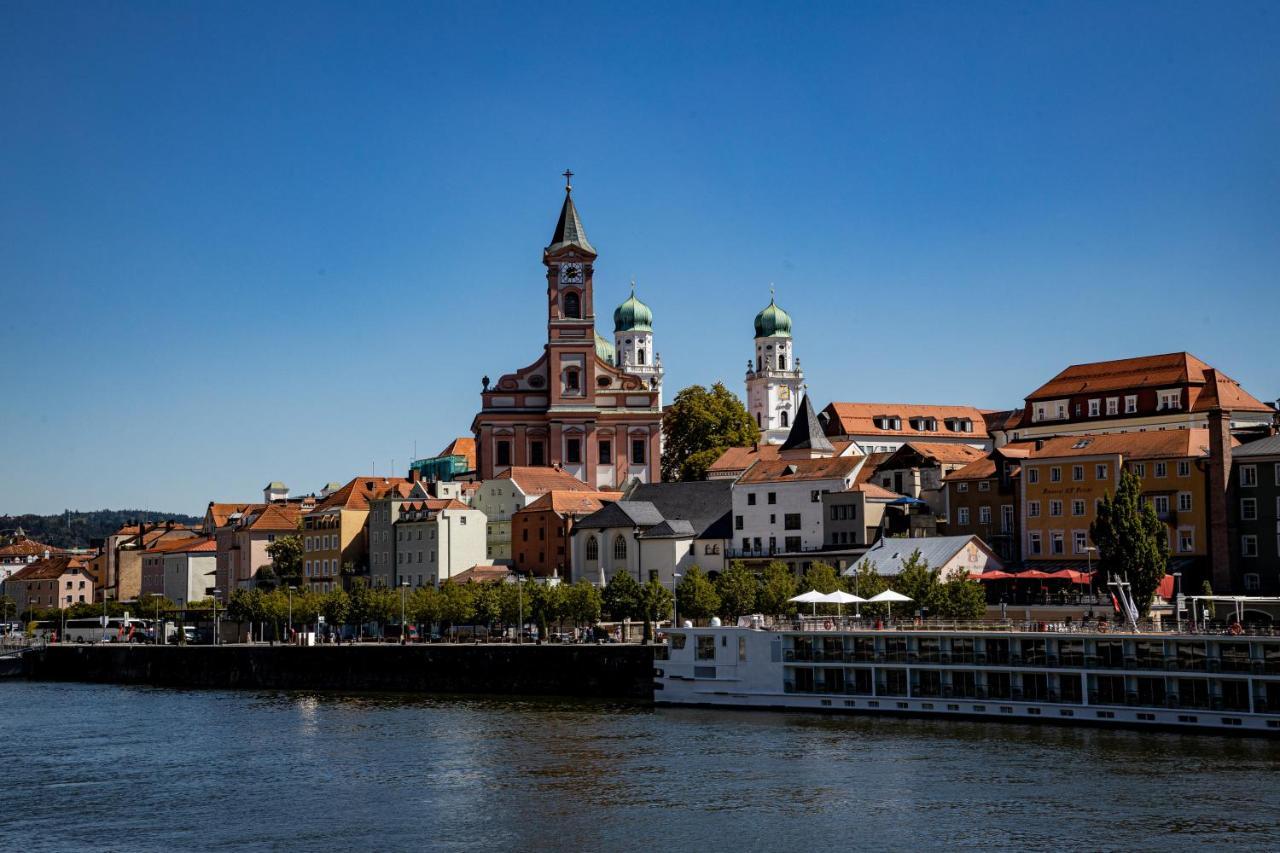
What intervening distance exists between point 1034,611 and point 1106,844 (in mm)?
48014

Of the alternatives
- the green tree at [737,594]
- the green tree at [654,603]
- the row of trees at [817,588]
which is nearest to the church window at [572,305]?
the row of trees at [817,588]

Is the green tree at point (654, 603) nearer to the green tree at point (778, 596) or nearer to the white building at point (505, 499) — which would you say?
the green tree at point (778, 596)

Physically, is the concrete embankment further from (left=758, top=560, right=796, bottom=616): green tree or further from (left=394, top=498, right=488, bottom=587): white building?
(left=394, top=498, right=488, bottom=587): white building

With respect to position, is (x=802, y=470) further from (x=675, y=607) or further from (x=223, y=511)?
(x=223, y=511)

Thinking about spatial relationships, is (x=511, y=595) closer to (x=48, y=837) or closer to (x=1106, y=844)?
(x=48, y=837)

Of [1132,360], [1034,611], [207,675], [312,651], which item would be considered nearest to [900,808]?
[1034,611]

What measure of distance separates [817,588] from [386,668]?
27750mm

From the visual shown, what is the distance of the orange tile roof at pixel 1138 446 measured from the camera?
10444 centimetres

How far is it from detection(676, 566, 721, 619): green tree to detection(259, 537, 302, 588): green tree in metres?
58.7

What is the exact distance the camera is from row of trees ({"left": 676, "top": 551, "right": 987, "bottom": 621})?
93.4m

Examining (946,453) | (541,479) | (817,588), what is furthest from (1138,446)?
(541,479)

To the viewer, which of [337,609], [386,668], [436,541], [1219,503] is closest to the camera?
[1219,503]

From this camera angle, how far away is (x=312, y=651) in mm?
110938

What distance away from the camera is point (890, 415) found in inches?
7662
